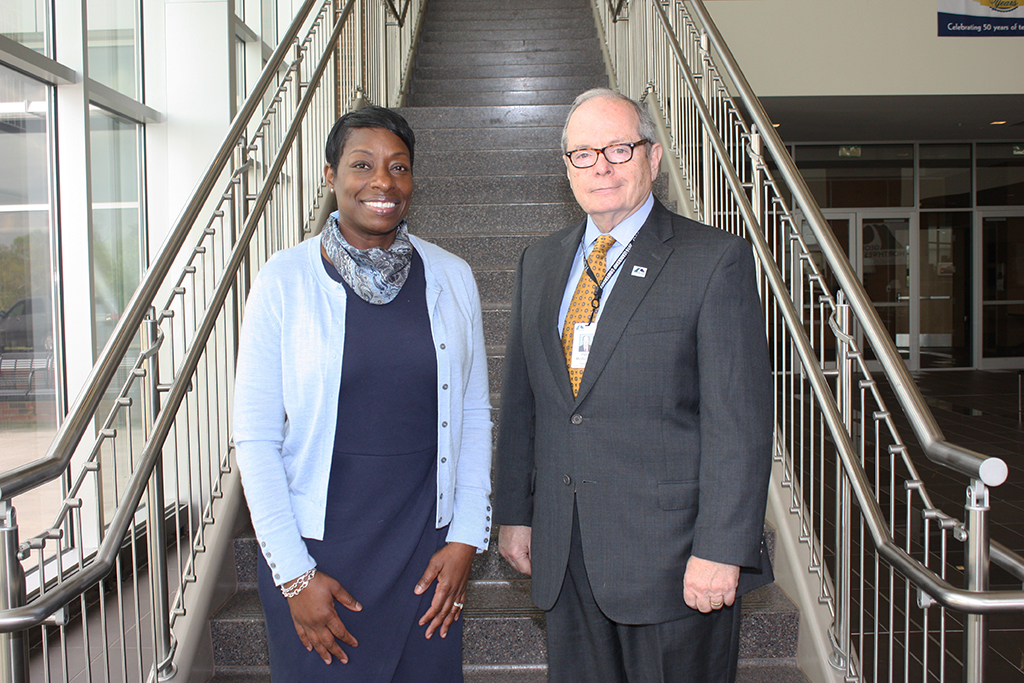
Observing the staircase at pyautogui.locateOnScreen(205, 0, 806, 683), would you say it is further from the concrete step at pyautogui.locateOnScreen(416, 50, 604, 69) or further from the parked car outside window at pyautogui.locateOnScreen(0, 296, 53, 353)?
the parked car outside window at pyautogui.locateOnScreen(0, 296, 53, 353)

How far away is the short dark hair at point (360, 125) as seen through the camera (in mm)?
1402

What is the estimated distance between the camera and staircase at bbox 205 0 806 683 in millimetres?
2359

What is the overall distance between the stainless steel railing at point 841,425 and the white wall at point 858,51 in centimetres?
311

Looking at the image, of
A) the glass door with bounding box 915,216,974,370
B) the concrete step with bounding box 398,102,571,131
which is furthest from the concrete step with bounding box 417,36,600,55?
the glass door with bounding box 915,216,974,370

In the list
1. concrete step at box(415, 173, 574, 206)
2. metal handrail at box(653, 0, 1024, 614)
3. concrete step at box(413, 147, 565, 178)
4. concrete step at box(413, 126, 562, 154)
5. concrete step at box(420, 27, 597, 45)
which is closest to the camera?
metal handrail at box(653, 0, 1024, 614)

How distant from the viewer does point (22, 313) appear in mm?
3010

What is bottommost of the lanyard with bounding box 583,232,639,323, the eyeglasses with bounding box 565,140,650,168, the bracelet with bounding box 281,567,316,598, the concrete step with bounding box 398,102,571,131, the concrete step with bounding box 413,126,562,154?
the bracelet with bounding box 281,567,316,598

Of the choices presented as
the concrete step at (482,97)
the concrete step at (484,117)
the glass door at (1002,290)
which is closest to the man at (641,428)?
the concrete step at (484,117)

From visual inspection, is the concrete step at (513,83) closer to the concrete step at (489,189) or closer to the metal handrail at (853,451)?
the concrete step at (489,189)

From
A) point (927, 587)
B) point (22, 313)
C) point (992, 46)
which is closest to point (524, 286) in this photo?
point (927, 587)

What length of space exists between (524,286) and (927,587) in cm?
96

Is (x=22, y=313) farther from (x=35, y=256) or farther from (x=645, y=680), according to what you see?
(x=645, y=680)

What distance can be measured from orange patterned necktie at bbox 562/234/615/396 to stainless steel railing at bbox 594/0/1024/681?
0.64 meters

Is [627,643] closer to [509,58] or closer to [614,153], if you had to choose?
[614,153]
